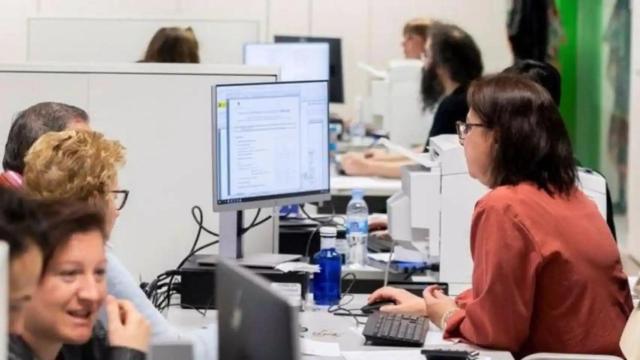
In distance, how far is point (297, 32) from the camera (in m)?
8.24

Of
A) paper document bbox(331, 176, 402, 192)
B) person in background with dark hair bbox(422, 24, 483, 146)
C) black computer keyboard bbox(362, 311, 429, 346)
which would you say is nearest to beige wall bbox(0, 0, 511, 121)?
paper document bbox(331, 176, 402, 192)

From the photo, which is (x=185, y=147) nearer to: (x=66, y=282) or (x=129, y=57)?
(x=66, y=282)

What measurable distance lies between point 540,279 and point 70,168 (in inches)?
44.6

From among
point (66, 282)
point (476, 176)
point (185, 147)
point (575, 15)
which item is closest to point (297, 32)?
point (575, 15)

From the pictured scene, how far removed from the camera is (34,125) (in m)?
2.99

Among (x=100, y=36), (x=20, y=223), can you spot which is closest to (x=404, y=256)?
(x=20, y=223)

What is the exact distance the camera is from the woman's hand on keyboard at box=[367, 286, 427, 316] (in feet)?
10.4

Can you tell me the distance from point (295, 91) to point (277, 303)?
2.00 meters

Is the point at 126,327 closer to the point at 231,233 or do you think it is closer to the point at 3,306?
the point at 3,306

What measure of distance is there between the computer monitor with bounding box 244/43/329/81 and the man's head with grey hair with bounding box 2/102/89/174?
12.8ft

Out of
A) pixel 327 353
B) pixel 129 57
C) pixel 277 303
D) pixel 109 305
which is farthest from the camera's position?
pixel 129 57

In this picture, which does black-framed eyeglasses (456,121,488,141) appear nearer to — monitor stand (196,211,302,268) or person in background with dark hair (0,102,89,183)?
monitor stand (196,211,302,268)

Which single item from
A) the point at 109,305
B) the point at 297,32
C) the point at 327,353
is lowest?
the point at 327,353

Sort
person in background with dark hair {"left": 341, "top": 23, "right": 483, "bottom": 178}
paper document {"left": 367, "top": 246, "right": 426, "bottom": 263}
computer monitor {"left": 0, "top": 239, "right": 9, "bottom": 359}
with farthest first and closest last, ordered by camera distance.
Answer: person in background with dark hair {"left": 341, "top": 23, "right": 483, "bottom": 178} < paper document {"left": 367, "top": 246, "right": 426, "bottom": 263} < computer monitor {"left": 0, "top": 239, "right": 9, "bottom": 359}
